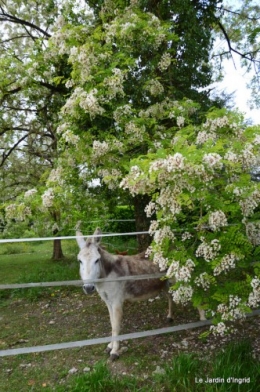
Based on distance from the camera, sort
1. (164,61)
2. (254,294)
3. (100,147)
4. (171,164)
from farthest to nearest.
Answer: (164,61) < (100,147) < (254,294) < (171,164)

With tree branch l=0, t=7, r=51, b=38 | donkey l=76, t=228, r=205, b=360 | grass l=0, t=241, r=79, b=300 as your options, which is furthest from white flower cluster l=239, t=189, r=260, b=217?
tree branch l=0, t=7, r=51, b=38

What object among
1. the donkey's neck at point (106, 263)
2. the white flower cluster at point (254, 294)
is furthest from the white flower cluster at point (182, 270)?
the donkey's neck at point (106, 263)

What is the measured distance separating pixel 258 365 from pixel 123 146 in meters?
3.51

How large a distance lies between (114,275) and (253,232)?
2.37 m

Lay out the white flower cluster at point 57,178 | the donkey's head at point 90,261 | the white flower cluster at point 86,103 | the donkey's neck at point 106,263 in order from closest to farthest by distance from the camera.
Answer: the donkey's head at point 90,261 < the donkey's neck at point 106,263 < the white flower cluster at point 86,103 < the white flower cluster at point 57,178

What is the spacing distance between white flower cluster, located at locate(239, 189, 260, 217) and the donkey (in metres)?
2.04

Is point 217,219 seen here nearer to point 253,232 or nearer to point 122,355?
point 253,232

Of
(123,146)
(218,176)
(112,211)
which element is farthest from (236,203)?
(112,211)

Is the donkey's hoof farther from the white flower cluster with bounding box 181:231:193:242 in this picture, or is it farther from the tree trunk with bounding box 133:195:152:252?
the tree trunk with bounding box 133:195:152:252

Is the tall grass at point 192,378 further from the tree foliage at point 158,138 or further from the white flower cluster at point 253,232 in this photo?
the white flower cluster at point 253,232

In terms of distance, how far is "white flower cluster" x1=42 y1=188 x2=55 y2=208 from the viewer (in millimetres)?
5367

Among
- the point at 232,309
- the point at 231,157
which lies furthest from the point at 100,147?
the point at 232,309

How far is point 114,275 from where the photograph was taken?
5.32 meters

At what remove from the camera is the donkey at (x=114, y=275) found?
459 centimetres
